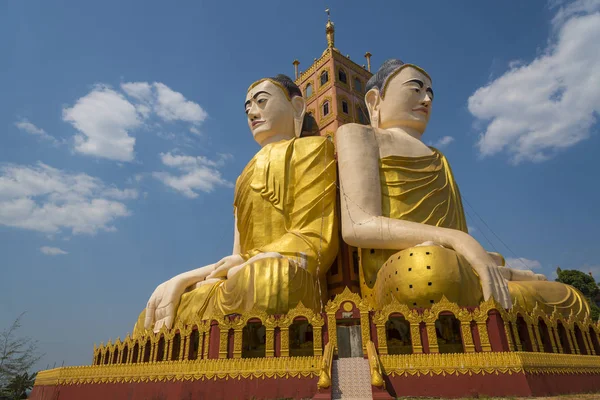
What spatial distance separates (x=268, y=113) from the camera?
12.9m

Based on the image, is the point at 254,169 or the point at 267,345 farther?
the point at 254,169

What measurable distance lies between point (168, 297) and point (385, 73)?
28.1 feet

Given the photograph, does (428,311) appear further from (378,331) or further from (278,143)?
(278,143)

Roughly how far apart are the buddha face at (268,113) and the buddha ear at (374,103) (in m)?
2.36

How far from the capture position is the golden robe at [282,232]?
896 cm

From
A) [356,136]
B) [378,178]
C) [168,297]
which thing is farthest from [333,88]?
[168,297]

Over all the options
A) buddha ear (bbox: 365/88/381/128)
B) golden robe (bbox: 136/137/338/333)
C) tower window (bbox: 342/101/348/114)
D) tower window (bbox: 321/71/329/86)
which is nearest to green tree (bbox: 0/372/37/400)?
golden robe (bbox: 136/137/338/333)

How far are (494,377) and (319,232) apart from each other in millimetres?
5199

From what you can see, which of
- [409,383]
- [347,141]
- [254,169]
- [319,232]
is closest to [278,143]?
[254,169]

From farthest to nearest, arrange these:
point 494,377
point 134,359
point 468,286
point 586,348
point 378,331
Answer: point 134,359 < point 586,348 < point 468,286 < point 378,331 < point 494,377

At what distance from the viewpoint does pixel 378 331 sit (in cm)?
776

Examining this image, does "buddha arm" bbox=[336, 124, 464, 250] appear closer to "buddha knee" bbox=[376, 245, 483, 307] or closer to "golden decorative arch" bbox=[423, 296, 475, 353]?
"buddha knee" bbox=[376, 245, 483, 307]

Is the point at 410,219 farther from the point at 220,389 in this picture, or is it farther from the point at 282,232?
the point at 220,389

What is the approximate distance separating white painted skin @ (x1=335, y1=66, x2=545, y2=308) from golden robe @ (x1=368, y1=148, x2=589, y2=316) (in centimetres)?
34
